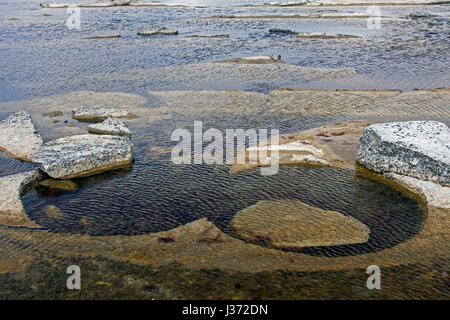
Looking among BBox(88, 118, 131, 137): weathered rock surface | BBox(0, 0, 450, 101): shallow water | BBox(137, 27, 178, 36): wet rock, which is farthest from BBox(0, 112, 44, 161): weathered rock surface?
BBox(137, 27, 178, 36): wet rock

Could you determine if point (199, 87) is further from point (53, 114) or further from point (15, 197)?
point (15, 197)

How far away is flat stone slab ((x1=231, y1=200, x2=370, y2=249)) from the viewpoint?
14.7 ft

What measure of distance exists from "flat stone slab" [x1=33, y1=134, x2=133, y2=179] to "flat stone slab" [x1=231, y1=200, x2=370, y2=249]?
235cm

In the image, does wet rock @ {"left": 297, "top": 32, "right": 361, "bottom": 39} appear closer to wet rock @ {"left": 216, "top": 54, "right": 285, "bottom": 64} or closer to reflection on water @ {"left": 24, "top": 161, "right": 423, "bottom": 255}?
wet rock @ {"left": 216, "top": 54, "right": 285, "bottom": 64}

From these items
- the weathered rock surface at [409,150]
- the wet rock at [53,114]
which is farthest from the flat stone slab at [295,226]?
the wet rock at [53,114]

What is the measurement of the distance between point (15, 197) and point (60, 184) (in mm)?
652

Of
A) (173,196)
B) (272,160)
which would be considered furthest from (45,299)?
(272,160)

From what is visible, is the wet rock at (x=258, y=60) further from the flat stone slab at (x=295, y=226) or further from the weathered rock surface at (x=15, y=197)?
the flat stone slab at (x=295, y=226)

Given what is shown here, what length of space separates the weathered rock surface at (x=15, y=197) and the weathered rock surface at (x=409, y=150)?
451 cm

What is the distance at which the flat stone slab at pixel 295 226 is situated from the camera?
4.48 metres

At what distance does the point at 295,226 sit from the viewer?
474cm

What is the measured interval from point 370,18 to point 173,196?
2005 centimetres

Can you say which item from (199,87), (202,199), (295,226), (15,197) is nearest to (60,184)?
(15,197)
